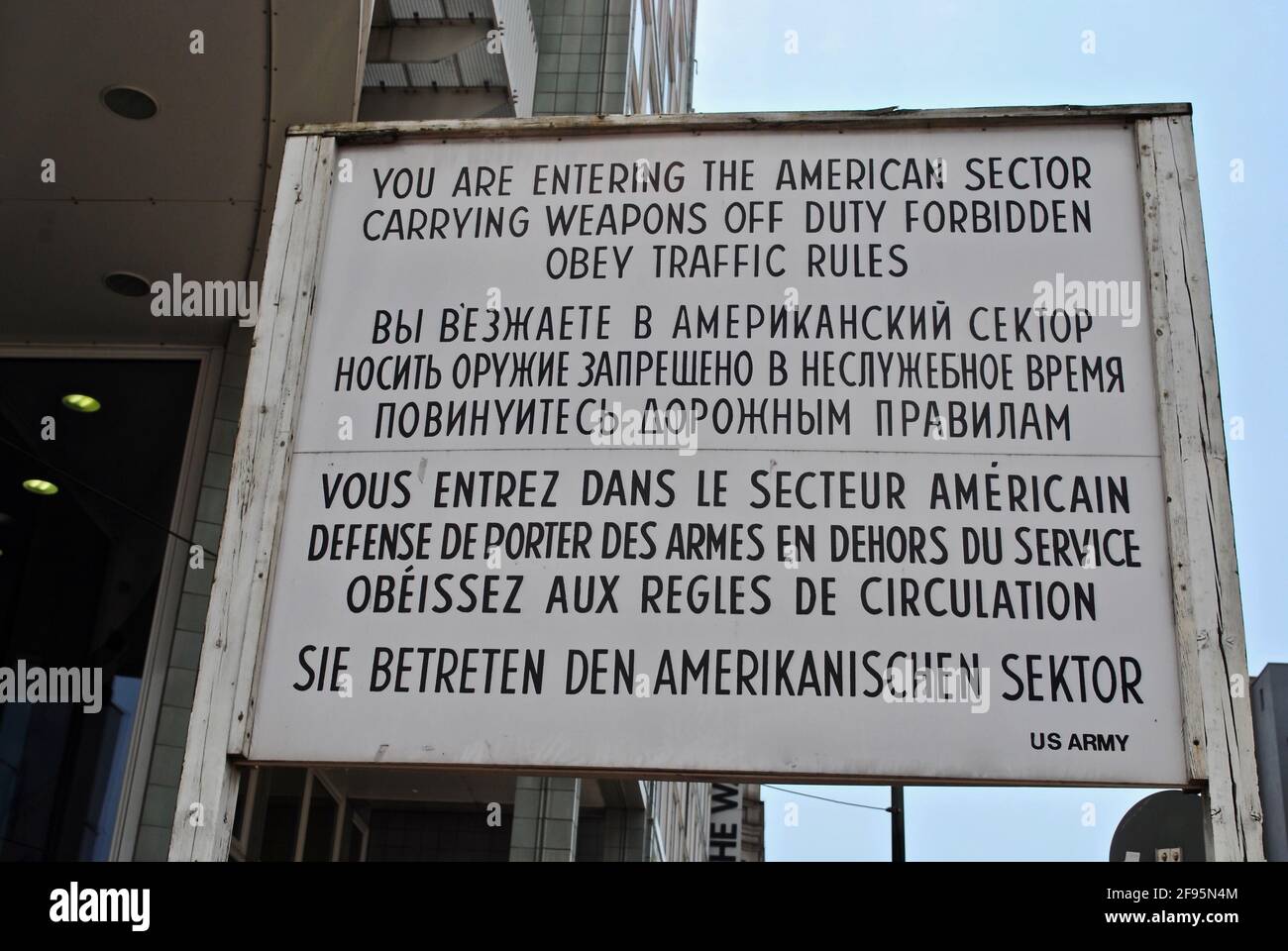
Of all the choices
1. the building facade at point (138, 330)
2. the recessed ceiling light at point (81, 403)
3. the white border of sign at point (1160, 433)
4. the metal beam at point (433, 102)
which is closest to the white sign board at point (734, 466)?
the white border of sign at point (1160, 433)

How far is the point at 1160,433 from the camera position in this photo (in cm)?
381

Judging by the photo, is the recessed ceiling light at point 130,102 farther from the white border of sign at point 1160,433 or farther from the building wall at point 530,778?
the white border of sign at point 1160,433

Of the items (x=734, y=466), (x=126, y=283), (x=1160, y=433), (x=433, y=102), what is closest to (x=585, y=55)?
(x=433, y=102)

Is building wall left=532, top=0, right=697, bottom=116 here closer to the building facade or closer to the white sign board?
the building facade

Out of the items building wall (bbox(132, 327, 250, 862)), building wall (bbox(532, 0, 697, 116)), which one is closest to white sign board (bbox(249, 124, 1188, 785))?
building wall (bbox(132, 327, 250, 862))

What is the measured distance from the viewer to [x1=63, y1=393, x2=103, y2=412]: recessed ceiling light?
33.9 feet

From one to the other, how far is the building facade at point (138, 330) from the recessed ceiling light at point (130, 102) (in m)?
0.02

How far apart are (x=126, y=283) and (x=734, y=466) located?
7461mm

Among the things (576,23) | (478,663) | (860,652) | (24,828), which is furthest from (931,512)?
(576,23)

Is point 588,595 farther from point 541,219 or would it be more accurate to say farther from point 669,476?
point 541,219

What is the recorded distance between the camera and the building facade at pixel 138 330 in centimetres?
804

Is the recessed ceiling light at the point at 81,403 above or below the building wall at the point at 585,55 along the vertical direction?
below

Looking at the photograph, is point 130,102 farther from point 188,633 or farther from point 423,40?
point 188,633

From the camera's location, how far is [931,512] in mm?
3746
